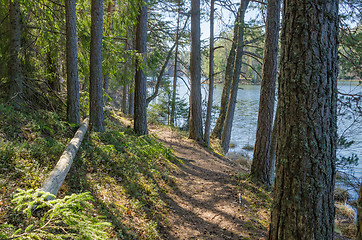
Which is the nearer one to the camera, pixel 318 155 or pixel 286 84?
pixel 318 155

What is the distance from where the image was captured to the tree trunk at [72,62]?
6.51 m

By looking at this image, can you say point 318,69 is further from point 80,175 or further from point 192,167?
point 192,167

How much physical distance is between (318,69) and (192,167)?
254 inches

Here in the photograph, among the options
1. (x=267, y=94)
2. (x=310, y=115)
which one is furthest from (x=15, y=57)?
(x=310, y=115)

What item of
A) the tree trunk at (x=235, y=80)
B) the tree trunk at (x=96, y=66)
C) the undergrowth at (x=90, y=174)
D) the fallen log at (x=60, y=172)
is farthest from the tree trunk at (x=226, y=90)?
the fallen log at (x=60, y=172)

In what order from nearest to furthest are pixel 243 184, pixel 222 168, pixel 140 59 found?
pixel 243 184 → pixel 140 59 → pixel 222 168

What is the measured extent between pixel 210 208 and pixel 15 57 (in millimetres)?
6579

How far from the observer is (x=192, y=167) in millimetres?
8508

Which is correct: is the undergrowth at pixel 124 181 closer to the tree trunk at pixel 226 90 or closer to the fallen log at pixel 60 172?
the fallen log at pixel 60 172

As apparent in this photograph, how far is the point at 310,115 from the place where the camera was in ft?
8.48

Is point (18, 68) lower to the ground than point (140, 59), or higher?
lower

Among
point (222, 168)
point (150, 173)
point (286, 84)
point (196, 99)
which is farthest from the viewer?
point (196, 99)

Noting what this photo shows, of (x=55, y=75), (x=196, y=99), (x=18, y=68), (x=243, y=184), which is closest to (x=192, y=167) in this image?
(x=243, y=184)

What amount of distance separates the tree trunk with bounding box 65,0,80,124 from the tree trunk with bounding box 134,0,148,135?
2.38 metres
